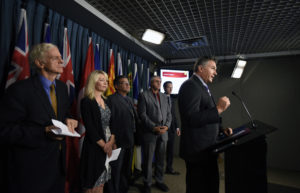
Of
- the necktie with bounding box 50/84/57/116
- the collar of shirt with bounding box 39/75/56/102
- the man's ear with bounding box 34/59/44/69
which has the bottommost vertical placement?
the necktie with bounding box 50/84/57/116

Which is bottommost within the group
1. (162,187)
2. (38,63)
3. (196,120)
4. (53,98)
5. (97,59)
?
(162,187)

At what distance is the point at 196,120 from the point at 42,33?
1869mm

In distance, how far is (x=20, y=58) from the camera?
1541mm

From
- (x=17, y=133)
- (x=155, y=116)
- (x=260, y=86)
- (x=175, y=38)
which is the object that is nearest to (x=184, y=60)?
(x=175, y=38)

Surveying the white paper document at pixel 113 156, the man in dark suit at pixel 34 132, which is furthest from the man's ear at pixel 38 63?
the white paper document at pixel 113 156

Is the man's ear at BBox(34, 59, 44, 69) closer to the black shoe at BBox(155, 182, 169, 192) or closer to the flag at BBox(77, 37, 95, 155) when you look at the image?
the flag at BBox(77, 37, 95, 155)

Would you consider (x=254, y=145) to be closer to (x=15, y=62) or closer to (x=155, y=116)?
(x=155, y=116)

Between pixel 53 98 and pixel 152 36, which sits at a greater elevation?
pixel 152 36

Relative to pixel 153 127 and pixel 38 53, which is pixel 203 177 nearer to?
pixel 153 127

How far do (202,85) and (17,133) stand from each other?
134 cm

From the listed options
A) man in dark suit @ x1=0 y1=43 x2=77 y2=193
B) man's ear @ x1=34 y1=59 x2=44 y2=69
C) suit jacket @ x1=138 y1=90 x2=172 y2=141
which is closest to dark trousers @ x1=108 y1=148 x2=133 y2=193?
suit jacket @ x1=138 y1=90 x2=172 y2=141

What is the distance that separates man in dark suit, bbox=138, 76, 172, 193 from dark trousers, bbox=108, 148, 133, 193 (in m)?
0.22

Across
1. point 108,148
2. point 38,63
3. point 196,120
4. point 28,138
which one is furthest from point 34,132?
point 196,120

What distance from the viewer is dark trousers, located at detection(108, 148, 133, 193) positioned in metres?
1.90
